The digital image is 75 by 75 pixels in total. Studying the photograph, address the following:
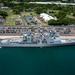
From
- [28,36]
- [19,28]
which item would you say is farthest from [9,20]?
[28,36]

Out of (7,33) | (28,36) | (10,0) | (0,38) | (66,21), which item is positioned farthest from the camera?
(10,0)

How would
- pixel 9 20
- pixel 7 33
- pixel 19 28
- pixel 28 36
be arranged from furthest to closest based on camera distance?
1. pixel 9 20
2. pixel 19 28
3. pixel 7 33
4. pixel 28 36

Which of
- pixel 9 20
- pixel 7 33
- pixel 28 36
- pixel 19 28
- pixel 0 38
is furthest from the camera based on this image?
pixel 9 20

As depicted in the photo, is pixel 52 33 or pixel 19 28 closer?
pixel 52 33

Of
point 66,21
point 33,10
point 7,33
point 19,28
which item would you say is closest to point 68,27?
point 66,21

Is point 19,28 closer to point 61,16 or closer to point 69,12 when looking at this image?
point 61,16

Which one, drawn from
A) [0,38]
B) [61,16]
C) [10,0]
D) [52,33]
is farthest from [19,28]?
[10,0]

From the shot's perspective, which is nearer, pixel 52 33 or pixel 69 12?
pixel 52 33

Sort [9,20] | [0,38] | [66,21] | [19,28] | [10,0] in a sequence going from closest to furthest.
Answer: [0,38]
[19,28]
[66,21]
[9,20]
[10,0]

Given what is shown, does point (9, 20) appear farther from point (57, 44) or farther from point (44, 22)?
point (57, 44)
